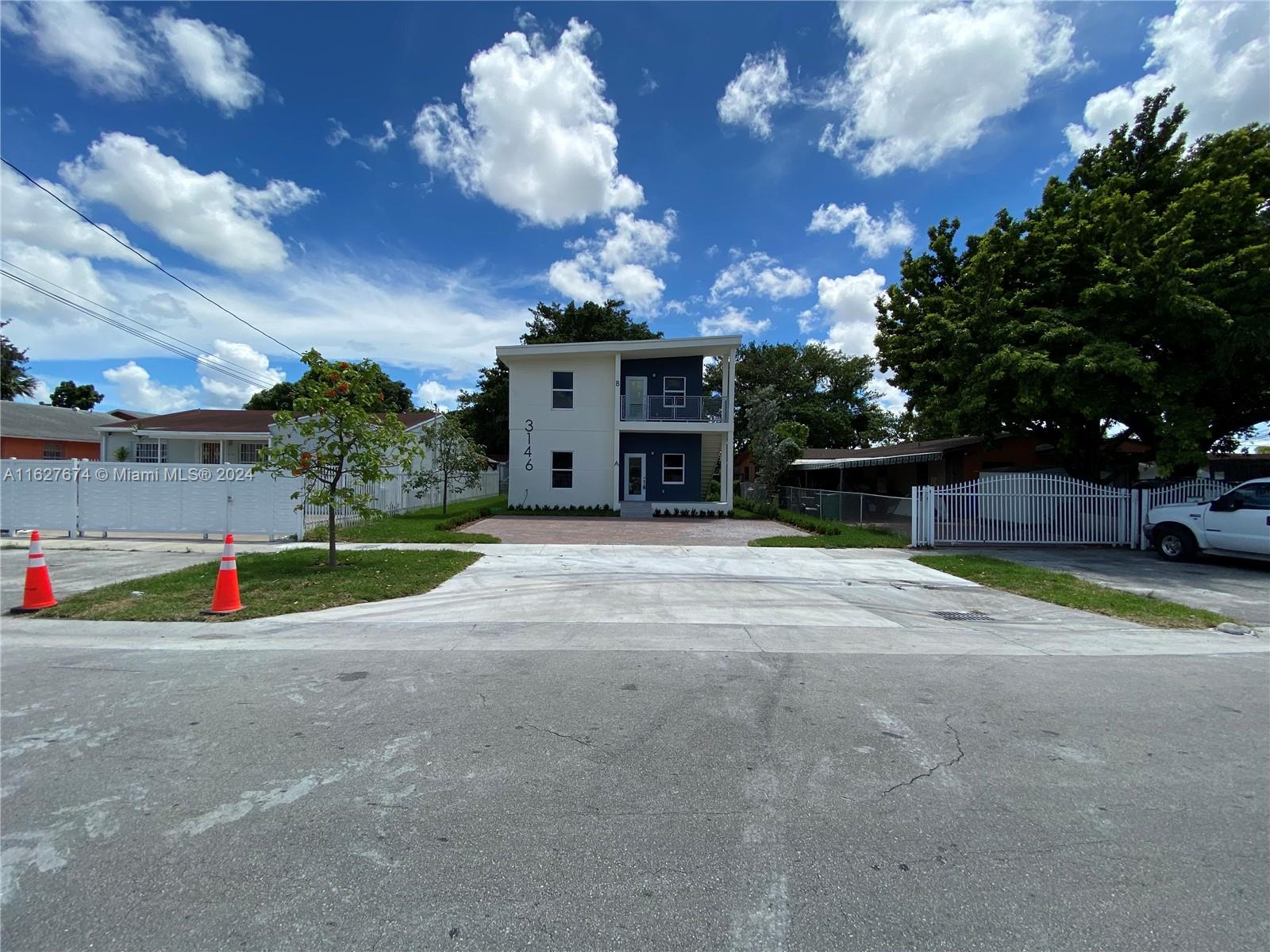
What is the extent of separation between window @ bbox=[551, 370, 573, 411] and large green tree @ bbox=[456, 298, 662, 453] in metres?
16.6

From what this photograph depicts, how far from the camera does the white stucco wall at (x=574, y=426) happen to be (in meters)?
24.4

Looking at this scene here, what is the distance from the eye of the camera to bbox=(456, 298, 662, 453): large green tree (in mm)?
41469

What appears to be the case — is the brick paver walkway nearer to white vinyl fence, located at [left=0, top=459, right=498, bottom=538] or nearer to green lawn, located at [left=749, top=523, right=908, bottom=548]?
green lawn, located at [left=749, top=523, right=908, bottom=548]

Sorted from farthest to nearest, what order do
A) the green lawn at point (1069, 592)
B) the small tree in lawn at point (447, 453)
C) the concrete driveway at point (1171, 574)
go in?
the small tree in lawn at point (447, 453) < the concrete driveway at point (1171, 574) < the green lawn at point (1069, 592)

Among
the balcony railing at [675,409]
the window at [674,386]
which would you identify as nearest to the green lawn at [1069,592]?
the balcony railing at [675,409]

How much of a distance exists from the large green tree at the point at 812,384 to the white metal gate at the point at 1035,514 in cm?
2925

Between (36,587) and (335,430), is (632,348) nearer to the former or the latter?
(335,430)

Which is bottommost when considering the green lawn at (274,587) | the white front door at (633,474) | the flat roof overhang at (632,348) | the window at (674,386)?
the green lawn at (274,587)

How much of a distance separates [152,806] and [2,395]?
53487mm

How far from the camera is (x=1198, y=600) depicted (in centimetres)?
904

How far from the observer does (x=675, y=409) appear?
24.3m

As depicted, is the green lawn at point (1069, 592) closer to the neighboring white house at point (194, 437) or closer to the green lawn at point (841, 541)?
the green lawn at point (841, 541)

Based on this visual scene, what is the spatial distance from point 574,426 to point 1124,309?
58.3 feet

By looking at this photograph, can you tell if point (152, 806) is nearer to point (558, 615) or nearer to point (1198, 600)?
point (558, 615)
